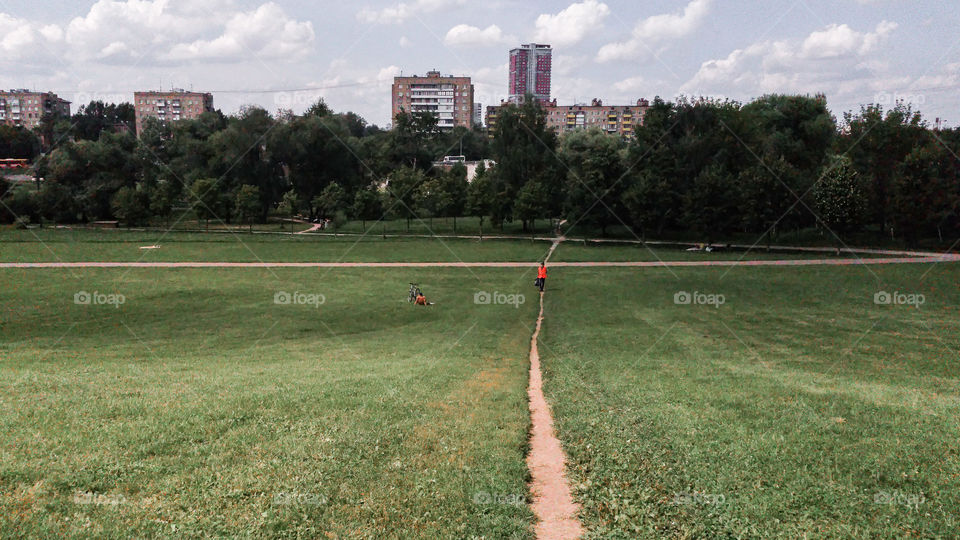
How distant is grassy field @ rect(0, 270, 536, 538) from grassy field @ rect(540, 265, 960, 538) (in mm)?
1730

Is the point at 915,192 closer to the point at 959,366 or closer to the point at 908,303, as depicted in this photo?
the point at 908,303

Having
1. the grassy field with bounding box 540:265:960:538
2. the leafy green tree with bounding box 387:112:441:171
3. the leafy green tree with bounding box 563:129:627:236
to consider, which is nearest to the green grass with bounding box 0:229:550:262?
the leafy green tree with bounding box 563:129:627:236

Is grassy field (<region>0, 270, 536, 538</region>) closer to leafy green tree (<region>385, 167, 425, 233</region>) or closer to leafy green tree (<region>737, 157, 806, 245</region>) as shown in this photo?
leafy green tree (<region>737, 157, 806, 245</region>)

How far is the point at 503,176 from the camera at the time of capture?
88312mm

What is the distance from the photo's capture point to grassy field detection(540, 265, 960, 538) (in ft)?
29.5

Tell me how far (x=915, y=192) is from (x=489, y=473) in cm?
6759

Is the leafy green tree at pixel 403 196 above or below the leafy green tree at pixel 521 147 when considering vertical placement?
below

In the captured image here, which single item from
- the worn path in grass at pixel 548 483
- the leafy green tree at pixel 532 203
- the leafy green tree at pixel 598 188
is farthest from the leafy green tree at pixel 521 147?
the worn path in grass at pixel 548 483

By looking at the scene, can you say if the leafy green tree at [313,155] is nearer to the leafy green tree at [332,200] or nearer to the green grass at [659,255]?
the leafy green tree at [332,200]

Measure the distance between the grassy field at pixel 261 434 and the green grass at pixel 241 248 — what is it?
94.5 ft

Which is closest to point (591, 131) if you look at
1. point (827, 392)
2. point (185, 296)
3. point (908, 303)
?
point (908, 303)

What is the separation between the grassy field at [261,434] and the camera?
8523mm

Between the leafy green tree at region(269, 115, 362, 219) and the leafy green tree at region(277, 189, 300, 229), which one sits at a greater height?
the leafy green tree at region(269, 115, 362, 219)

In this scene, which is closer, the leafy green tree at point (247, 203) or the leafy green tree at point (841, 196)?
the leafy green tree at point (841, 196)
